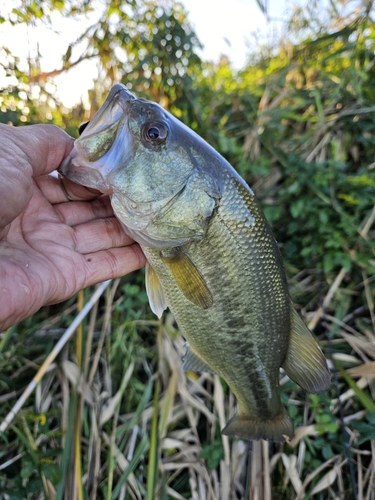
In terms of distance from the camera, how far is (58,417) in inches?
91.2

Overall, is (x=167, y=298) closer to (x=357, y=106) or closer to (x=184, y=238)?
(x=184, y=238)

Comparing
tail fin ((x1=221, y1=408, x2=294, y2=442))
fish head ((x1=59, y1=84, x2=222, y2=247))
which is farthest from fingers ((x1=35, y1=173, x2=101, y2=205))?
tail fin ((x1=221, y1=408, x2=294, y2=442))

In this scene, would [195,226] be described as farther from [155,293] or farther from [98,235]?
[98,235]

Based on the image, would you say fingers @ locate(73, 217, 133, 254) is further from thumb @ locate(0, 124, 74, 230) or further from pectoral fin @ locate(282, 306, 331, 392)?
pectoral fin @ locate(282, 306, 331, 392)

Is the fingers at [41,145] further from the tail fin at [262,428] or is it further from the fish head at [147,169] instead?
the tail fin at [262,428]

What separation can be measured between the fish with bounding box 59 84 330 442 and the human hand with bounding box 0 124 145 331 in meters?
0.18

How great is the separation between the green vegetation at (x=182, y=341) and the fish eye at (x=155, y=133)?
1217mm

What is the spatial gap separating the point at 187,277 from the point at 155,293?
0.28 metres

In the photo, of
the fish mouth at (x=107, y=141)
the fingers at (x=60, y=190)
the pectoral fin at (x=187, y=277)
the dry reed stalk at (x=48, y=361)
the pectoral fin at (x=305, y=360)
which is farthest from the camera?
the dry reed stalk at (x=48, y=361)

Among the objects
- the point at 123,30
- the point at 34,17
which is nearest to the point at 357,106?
the point at 123,30

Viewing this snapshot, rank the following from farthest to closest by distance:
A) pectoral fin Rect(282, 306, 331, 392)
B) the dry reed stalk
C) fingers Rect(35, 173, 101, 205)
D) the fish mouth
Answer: the dry reed stalk → fingers Rect(35, 173, 101, 205) → pectoral fin Rect(282, 306, 331, 392) → the fish mouth

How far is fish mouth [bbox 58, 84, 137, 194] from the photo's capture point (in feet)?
4.58

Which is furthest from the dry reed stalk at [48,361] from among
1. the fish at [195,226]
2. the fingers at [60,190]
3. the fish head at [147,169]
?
the fish head at [147,169]

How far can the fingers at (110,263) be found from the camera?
1.87m
